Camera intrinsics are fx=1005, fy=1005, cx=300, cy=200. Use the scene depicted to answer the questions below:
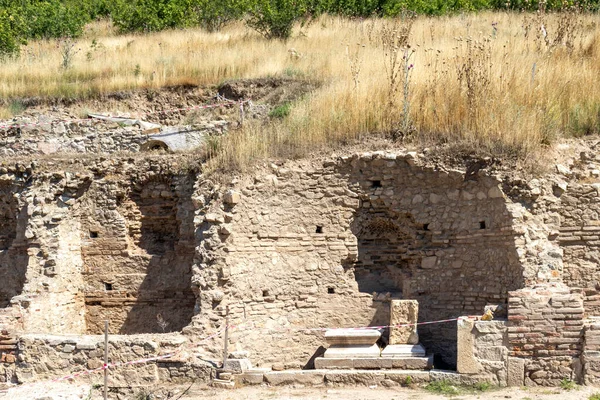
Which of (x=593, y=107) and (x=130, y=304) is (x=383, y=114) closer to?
(x=593, y=107)

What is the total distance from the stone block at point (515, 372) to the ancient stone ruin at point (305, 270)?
2 cm

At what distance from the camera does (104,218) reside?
16172 millimetres

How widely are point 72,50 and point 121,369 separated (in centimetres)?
1453

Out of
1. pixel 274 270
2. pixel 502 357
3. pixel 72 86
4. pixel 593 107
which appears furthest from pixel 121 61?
pixel 502 357

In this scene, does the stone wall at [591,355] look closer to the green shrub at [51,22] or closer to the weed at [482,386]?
the weed at [482,386]

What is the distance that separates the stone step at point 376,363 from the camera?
12.9 meters

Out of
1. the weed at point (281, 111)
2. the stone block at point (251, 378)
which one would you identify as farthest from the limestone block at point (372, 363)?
the weed at point (281, 111)

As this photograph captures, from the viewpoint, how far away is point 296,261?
14539 mm

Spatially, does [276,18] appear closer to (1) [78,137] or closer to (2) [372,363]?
(1) [78,137]

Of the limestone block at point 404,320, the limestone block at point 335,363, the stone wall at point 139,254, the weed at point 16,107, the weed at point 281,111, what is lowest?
the limestone block at point 335,363

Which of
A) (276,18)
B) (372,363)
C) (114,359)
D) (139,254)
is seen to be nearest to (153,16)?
(276,18)

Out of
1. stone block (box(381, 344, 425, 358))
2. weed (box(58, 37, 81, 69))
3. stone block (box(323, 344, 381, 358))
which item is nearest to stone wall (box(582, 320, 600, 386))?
stone block (box(381, 344, 425, 358))

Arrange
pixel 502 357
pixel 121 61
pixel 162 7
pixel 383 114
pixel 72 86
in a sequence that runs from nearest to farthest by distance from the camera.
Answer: pixel 502 357, pixel 383 114, pixel 72 86, pixel 121 61, pixel 162 7

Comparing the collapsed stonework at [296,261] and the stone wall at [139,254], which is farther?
the stone wall at [139,254]
